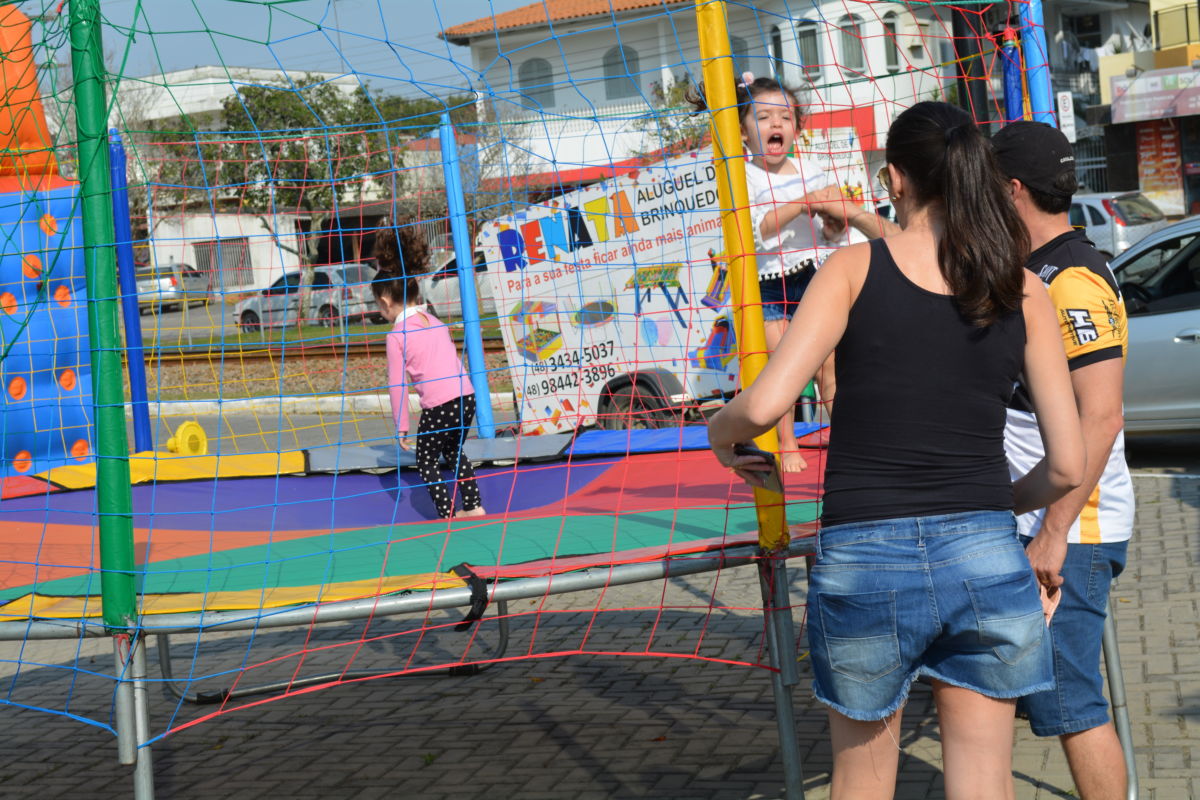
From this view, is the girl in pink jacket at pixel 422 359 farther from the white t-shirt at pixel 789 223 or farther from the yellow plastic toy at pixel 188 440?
the yellow plastic toy at pixel 188 440

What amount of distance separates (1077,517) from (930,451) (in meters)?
0.71

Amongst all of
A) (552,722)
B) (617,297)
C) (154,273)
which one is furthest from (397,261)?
(617,297)

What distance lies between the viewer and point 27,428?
6.76 metres

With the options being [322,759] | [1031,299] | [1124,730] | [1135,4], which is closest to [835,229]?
[1124,730]

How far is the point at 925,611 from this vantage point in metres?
2.38

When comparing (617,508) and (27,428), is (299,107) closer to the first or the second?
(27,428)

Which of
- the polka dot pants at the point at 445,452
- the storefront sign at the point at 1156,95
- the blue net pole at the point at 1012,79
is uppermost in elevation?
the storefront sign at the point at 1156,95

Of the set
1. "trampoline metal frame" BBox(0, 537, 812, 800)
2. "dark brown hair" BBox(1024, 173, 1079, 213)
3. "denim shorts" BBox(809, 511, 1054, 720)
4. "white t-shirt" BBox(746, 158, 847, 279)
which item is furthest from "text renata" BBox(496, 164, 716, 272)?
"denim shorts" BBox(809, 511, 1054, 720)

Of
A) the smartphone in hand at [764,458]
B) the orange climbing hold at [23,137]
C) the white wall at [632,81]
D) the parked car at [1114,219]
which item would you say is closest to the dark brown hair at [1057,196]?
the white wall at [632,81]

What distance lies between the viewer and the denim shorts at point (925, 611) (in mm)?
2387

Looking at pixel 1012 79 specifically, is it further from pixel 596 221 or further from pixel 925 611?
pixel 596 221

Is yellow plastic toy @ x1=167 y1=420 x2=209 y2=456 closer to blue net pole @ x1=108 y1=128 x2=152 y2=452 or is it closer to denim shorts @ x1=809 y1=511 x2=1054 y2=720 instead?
blue net pole @ x1=108 y1=128 x2=152 y2=452

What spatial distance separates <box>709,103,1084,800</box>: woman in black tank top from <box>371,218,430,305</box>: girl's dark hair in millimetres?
3521

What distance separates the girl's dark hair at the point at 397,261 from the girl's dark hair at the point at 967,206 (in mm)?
3501
